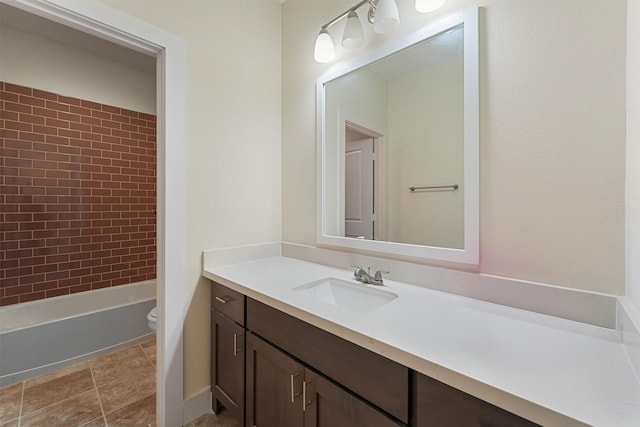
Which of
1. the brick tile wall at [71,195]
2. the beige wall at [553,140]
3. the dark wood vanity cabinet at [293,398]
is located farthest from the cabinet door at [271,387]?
the brick tile wall at [71,195]

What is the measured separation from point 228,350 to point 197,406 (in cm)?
43

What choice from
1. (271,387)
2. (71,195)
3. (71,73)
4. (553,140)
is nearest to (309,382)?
(271,387)

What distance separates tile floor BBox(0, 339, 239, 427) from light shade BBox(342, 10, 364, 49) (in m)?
2.10

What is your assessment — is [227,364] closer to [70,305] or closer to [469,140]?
[469,140]

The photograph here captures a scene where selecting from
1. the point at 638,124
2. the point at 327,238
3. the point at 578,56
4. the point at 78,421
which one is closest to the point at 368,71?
the point at 578,56

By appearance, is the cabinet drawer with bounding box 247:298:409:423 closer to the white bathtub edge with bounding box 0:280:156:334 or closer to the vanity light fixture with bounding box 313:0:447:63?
the vanity light fixture with bounding box 313:0:447:63

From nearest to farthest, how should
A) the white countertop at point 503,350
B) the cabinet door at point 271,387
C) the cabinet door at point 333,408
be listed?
the white countertop at point 503,350
the cabinet door at point 333,408
the cabinet door at point 271,387

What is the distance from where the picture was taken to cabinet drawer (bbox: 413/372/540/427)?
0.54m

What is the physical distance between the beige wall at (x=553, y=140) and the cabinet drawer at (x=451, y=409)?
0.53 m

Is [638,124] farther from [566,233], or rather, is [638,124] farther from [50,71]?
[50,71]

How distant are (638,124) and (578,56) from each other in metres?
0.32

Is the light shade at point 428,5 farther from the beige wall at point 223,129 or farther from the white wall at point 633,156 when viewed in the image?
the beige wall at point 223,129

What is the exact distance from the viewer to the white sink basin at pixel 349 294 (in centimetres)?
114

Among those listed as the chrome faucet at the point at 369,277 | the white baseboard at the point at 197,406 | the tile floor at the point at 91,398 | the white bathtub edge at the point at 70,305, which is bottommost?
the tile floor at the point at 91,398
